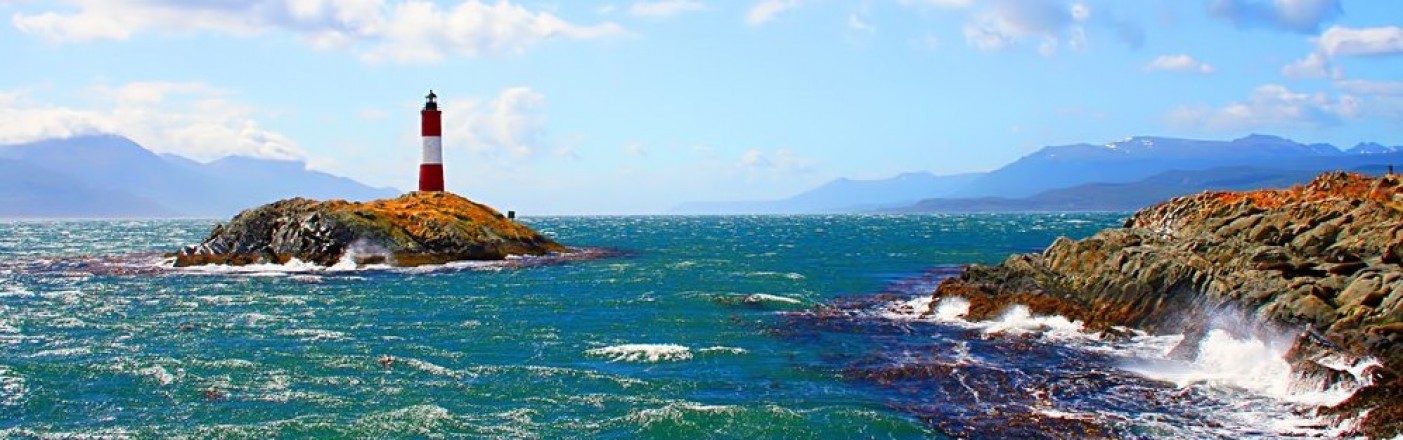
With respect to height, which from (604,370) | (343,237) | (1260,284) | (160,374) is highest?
(343,237)

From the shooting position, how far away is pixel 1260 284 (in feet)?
102

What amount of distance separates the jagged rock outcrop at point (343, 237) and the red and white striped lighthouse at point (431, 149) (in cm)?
1047

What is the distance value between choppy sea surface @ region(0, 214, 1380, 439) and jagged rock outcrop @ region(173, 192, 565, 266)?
687 inches

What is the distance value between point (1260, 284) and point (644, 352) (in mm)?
19675

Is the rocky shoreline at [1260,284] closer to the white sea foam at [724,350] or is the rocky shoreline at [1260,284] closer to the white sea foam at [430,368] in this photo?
the white sea foam at [724,350]

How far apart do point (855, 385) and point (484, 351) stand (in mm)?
12473

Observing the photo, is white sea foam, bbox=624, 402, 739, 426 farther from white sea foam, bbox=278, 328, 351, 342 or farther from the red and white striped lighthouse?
the red and white striped lighthouse

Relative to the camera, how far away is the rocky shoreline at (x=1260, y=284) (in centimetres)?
2491

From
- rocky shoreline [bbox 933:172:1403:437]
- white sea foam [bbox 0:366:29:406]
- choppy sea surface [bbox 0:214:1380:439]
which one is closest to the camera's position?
choppy sea surface [bbox 0:214:1380:439]

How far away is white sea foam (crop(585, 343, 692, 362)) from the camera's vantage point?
3027 centimetres

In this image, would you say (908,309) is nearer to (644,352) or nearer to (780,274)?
(644,352)

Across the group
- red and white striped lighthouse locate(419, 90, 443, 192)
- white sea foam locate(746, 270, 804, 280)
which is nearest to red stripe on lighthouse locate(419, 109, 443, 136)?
red and white striped lighthouse locate(419, 90, 443, 192)

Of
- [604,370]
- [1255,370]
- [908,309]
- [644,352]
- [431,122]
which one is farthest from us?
[431,122]

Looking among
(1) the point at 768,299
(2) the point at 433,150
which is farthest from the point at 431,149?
(1) the point at 768,299
